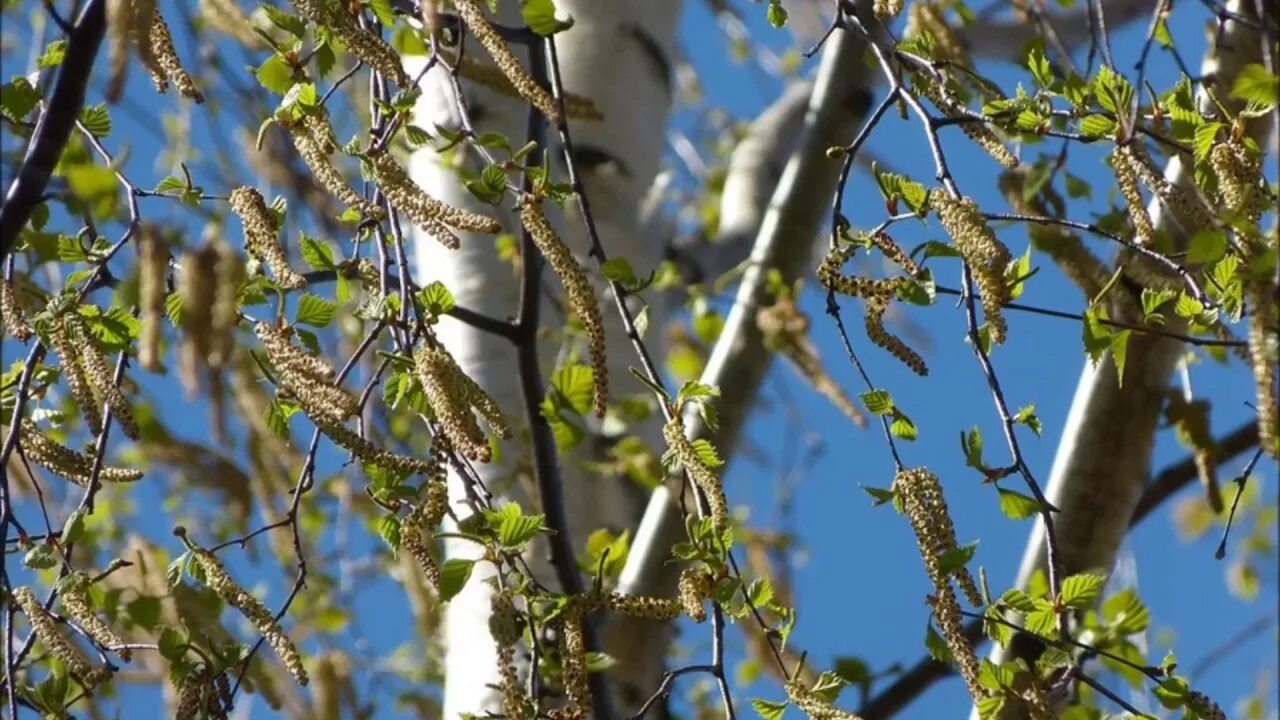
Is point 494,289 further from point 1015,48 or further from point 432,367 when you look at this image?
point 1015,48

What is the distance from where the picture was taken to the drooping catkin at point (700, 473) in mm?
1237

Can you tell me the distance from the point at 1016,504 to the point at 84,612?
2.63 feet

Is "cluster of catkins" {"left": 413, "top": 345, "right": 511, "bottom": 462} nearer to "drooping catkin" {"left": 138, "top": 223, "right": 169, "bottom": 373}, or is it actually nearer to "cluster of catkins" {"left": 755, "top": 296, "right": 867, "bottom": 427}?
"drooping catkin" {"left": 138, "top": 223, "right": 169, "bottom": 373}

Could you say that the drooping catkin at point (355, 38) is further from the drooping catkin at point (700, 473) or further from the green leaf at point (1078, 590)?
the green leaf at point (1078, 590)

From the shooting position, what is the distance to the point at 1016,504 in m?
1.36

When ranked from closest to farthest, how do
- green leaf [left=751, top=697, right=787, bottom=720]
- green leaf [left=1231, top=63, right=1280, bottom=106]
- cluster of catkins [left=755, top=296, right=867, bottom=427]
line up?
green leaf [left=1231, top=63, right=1280, bottom=106], green leaf [left=751, top=697, right=787, bottom=720], cluster of catkins [left=755, top=296, right=867, bottom=427]

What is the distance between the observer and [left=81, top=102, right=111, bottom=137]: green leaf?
1489mm

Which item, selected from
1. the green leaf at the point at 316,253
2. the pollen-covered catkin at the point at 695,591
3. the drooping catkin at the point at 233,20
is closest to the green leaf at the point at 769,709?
the pollen-covered catkin at the point at 695,591

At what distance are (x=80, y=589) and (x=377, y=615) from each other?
13314 mm

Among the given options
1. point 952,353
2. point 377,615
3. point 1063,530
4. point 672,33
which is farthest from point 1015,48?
point 377,615

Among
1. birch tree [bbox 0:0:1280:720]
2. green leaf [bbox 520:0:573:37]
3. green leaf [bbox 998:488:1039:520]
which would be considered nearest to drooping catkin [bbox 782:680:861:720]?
birch tree [bbox 0:0:1280:720]

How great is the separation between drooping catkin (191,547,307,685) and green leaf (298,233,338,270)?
0.27 metres

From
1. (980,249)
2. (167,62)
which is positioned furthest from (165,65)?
(980,249)

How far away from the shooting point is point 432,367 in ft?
3.91
